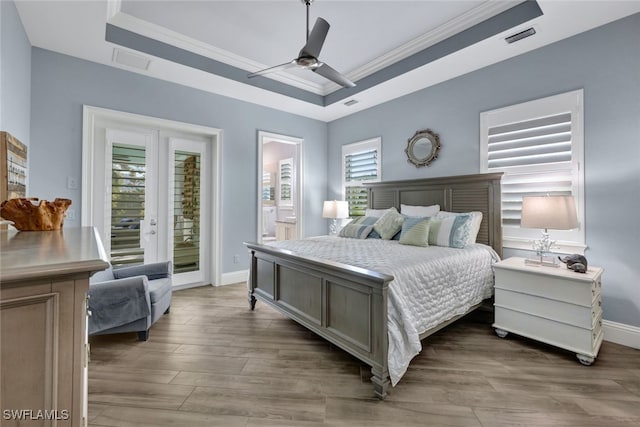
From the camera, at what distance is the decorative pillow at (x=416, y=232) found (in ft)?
9.73

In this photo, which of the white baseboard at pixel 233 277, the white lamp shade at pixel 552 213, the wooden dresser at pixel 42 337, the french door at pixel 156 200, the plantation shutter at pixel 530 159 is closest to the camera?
the wooden dresser at pixel 42 337

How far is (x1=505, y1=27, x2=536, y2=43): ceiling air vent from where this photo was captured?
2.64 metres

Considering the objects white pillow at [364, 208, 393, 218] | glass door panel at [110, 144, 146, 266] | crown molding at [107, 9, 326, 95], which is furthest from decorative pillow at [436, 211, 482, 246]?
glass door panel at [110, 144, 146, 266]

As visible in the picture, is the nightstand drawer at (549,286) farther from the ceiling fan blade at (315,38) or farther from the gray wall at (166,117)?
the gray wall at (166,117)

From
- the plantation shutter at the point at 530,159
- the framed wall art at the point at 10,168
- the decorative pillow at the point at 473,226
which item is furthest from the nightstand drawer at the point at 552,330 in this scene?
the framed wall art at the point at 10,168

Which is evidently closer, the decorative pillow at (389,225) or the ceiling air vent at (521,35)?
the ceiling air vent at (521,35)

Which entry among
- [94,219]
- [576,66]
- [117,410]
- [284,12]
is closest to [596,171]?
[576,66]

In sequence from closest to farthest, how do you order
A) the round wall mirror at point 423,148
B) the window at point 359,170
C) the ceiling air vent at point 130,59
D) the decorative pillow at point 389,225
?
1. the ceiling air vent at point 130,59
2. the decorative pillow at point 389,225
3. the round wall mirror at point 423,148
4. the window at point 359,170

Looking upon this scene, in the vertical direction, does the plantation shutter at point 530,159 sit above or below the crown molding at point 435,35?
below

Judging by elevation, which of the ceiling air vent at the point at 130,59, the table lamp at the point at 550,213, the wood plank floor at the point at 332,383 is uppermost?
the ceiling air vent at the point at 130,59

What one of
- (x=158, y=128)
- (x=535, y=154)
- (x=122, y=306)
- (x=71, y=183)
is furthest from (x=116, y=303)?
(x=535, y=154)

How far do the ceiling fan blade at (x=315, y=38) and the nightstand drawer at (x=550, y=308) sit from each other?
270 cm

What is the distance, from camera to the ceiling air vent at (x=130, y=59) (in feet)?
9.98

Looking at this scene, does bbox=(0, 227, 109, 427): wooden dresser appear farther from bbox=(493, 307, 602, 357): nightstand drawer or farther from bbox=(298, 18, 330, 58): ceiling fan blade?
bbox=(493, 307, 602, 357): nightstand drawer
